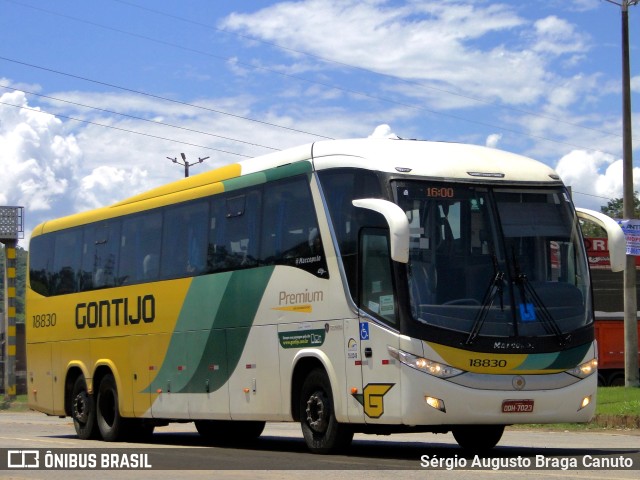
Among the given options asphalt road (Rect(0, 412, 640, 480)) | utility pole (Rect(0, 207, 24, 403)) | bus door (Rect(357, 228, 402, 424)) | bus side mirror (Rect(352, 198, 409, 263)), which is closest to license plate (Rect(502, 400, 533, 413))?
asphalt road (Rect(0, 412, 640, 480))

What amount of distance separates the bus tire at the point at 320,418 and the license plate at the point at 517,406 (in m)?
2.07

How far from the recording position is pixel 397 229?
13.7m

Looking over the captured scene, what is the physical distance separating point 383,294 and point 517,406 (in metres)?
1.96

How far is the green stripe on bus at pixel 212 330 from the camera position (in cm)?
1744

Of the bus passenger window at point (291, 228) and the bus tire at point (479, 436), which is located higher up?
the bus passenger window at point (291, 228)

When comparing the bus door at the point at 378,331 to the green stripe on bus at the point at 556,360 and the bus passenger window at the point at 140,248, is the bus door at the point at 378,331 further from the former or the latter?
the bus passenger window at the point at 140,248

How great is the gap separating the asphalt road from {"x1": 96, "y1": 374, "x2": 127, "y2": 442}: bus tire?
59cm

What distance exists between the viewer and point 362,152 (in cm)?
1527

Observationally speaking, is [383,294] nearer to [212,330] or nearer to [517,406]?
[517,406]

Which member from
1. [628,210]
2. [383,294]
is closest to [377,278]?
[383,294]

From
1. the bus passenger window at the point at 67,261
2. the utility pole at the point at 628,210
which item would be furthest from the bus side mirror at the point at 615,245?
the utility pole at the point at 628,210

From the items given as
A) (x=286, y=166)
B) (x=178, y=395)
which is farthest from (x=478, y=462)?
(x=178, y=395)

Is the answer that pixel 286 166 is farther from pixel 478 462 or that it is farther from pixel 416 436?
pixel 416 436

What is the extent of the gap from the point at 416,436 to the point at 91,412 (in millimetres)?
5656
